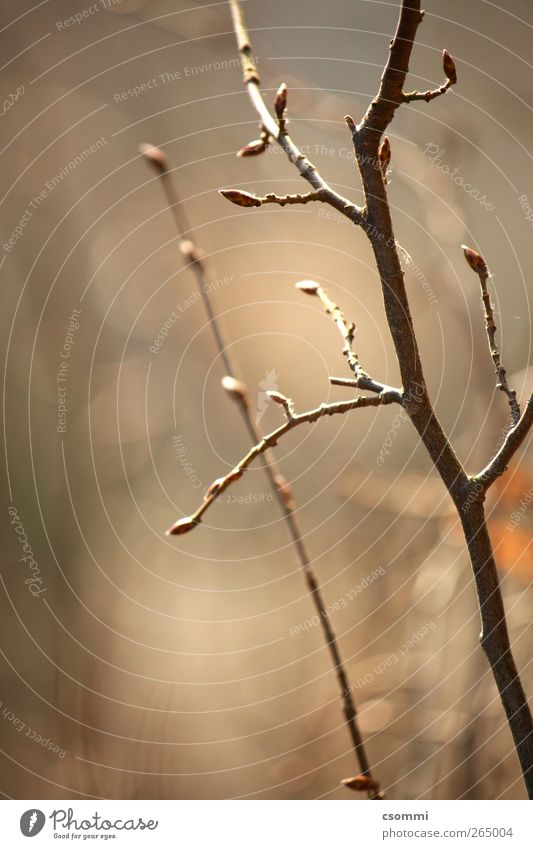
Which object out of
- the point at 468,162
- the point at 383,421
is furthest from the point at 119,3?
the point at 383,421

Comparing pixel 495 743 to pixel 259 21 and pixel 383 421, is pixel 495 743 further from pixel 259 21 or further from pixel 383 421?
pixel 259 21

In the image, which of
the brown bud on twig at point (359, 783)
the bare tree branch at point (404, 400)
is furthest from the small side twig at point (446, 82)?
the brown bud on twig at point (359, 783)

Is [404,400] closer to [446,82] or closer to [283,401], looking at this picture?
[283,401]

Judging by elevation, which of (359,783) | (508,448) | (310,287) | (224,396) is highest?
(224,396)

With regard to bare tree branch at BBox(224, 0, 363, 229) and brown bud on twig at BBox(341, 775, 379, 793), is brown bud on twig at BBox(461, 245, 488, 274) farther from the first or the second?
brown bud on twig at BBox(341, 775, 379, 793)

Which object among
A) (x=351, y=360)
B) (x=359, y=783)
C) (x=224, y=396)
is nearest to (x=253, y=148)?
(x=351, y=360)

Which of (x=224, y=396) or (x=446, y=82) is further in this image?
(x=224, y=396)

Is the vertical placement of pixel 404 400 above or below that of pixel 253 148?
below

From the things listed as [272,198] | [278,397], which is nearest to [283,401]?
[278,397]

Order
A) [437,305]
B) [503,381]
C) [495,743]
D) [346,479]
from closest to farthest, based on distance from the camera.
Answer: [503,381] < [495,743] < [437,305] < [346,479]
